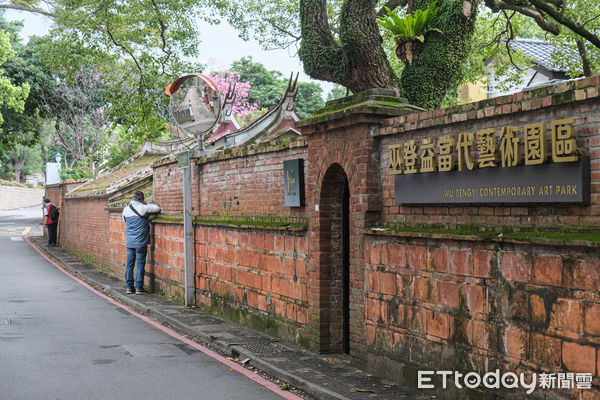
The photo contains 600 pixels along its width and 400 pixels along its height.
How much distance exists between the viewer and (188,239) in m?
12.0

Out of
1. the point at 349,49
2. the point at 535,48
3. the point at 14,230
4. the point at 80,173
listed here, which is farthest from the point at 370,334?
Result: the point at 14,230

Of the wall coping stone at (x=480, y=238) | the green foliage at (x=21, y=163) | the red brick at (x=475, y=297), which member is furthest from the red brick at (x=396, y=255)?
the green foliage at (x=21, y=163)

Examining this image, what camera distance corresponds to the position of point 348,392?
20.6ft

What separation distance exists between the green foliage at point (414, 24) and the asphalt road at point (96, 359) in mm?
7395

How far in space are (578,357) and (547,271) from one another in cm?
65

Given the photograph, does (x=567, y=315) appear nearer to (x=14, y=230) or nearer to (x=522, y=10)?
(x=522, y=10)

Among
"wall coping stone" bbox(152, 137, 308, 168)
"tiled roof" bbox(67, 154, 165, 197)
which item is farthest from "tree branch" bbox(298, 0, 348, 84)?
"tiled roof" bbox(67, 154, 165, 197)

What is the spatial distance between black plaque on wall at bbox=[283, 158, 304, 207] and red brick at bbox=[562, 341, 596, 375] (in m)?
4.43

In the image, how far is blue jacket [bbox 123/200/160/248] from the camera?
14034 mm

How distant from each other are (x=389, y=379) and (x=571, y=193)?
9.85 ft

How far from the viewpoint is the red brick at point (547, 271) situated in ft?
15.7

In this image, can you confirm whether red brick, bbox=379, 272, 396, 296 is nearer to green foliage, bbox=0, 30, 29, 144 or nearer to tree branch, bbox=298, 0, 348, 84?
tree branch, bbox=298, 0, 348, 84

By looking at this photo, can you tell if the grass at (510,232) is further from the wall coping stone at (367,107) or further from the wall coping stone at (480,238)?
the wall coping stone at (367,107)

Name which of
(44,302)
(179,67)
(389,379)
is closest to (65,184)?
(179,67)
